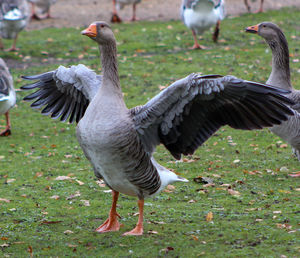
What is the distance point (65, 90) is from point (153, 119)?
1557mm

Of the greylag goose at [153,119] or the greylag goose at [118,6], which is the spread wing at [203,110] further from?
the greylag goose at [118,6]

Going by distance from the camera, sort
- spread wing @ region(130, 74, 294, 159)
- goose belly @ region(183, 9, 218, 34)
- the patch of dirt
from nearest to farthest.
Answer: spread wing @ region(130, 74, 294, 159), goose belly @ region(183, 9, 218, 34), the patch of dirt

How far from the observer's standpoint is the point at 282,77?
7.37m

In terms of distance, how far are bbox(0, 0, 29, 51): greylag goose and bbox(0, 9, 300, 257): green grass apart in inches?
59.1

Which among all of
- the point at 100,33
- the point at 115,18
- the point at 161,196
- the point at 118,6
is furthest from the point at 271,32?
the point at 118,6

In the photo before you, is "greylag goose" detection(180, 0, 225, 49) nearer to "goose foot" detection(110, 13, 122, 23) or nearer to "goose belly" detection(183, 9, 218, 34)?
"goose belly" detection(183, 9, 218, 34)

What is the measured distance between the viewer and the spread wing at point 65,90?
589cm

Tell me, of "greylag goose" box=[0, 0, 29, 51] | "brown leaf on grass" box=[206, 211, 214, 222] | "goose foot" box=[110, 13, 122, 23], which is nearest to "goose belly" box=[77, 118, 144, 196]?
"brown leaf on grass" box=[206, 211, 214, 222]

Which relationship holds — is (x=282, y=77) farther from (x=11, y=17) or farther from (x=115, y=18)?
(x=115, y=18)

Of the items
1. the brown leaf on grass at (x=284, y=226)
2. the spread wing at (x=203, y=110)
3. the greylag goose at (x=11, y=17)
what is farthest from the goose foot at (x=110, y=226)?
the greylag goose at (x=11, y=17)

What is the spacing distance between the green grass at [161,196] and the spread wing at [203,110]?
1019mm

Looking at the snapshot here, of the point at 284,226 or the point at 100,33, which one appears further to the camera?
the point at 284,226

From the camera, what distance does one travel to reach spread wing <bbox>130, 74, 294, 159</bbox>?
4.79m

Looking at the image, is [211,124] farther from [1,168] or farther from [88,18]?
[88,18]
